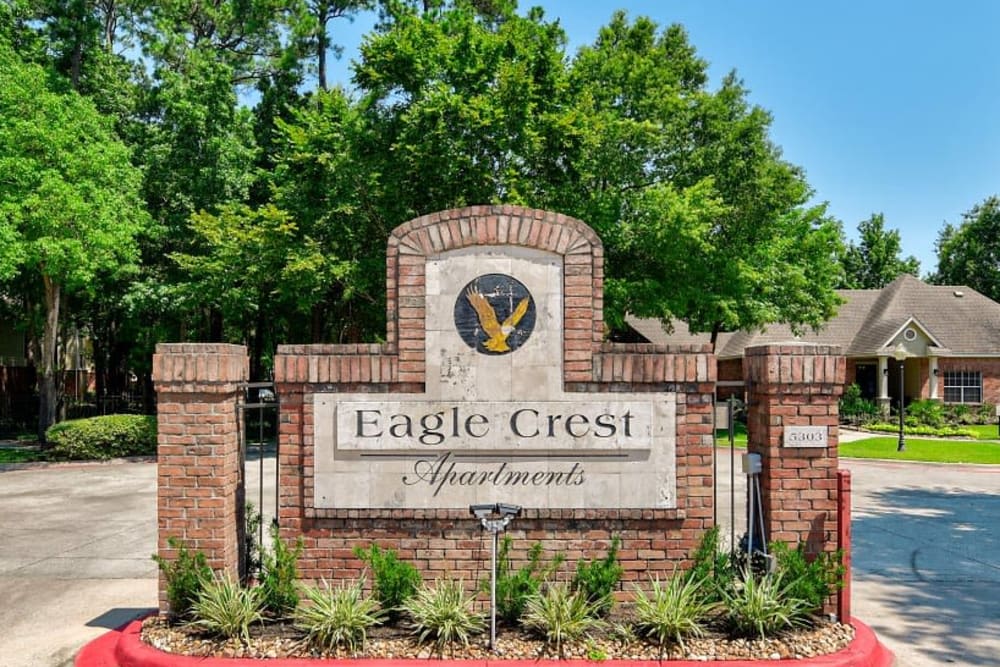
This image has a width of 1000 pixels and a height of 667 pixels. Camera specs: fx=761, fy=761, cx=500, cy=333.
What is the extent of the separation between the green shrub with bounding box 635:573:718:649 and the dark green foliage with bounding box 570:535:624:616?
24 cm

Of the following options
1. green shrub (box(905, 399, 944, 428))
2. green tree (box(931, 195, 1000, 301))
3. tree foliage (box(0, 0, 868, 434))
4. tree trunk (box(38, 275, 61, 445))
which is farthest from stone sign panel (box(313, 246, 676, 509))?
green tree (box(931, 195, 1000, 301))

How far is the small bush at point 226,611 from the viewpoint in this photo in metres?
6.00

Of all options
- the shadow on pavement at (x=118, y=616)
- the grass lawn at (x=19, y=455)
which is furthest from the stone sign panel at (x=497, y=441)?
the grass lawn at (x=19, y=455)

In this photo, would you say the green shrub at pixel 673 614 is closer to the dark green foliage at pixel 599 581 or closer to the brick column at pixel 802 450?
the dark green foliage at pixel 599 581

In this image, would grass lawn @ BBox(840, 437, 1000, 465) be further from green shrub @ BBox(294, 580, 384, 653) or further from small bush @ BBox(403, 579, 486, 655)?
green shrub @ BBox(294, 580, 384, 653)

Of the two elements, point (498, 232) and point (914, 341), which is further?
point (914, 341)

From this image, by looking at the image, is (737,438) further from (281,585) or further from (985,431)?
(281,585)

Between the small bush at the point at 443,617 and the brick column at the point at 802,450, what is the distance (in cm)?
273

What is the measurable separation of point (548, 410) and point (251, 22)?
29.5 meters

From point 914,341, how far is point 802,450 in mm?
31764

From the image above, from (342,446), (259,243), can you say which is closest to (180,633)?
(342,446)

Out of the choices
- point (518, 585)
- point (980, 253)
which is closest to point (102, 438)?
point (518, 585)

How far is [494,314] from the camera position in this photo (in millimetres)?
6895

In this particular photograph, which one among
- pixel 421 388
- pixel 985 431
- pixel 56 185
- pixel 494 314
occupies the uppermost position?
pixel 56 185
